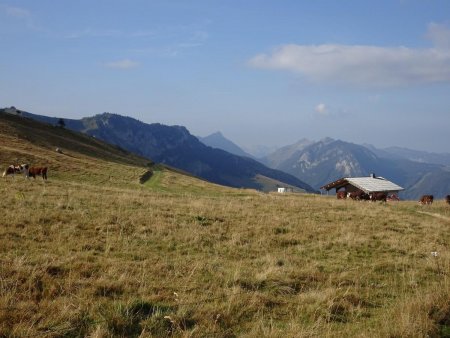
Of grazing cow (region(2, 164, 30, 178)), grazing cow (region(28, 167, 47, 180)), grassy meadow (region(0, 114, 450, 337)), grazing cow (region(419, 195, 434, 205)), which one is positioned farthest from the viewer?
grazing cow (region(419, 195, 434, 205))

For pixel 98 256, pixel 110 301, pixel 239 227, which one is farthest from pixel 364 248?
pixel 110 301

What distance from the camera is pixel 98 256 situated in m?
11.5

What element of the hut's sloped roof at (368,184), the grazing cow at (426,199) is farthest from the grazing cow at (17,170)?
the hut's sloped roof at (368,184)

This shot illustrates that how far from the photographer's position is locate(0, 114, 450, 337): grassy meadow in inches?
284

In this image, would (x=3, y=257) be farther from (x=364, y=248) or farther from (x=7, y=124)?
(x=7, y=124)

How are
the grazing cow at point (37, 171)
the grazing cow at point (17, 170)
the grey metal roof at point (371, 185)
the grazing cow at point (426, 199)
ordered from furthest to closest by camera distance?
1. the grey metal roof at point (371, 185)
2. the grazing cow at point (426, 199)
3. the grazing cow at point (37, 171)
4. the grazing cow at point (17, 170)

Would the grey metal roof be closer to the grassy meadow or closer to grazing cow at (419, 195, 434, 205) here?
grazing cow at (419, 195, 434, 205)

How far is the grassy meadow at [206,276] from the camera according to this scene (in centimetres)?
721

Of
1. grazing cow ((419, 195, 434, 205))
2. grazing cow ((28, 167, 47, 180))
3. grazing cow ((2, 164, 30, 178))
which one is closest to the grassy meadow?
grazing cow ((2, 164, 30, 178))

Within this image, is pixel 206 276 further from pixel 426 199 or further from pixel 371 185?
pixel 371 185

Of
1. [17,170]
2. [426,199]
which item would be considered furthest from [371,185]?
[17,170]

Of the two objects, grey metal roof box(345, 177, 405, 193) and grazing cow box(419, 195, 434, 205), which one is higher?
grey metal roof box(345, 177, 405, 193)

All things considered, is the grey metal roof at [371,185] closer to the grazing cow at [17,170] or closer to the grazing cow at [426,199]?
the grazing cow at [426,199]

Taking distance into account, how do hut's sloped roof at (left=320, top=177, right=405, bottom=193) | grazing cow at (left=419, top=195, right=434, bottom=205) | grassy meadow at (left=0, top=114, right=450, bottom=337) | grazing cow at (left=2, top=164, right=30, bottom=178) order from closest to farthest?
1. grassy meadow at (left=0, top=114, right=450, bottom=337)
2. grazing cow at (left=2, top=164, right=30, bottom=178)
3. grazing cow at (left=419, top=195, right=434, bottom=205)
4. hut's sloped roof at (left=320, top=177, right=405, bottom=193)
